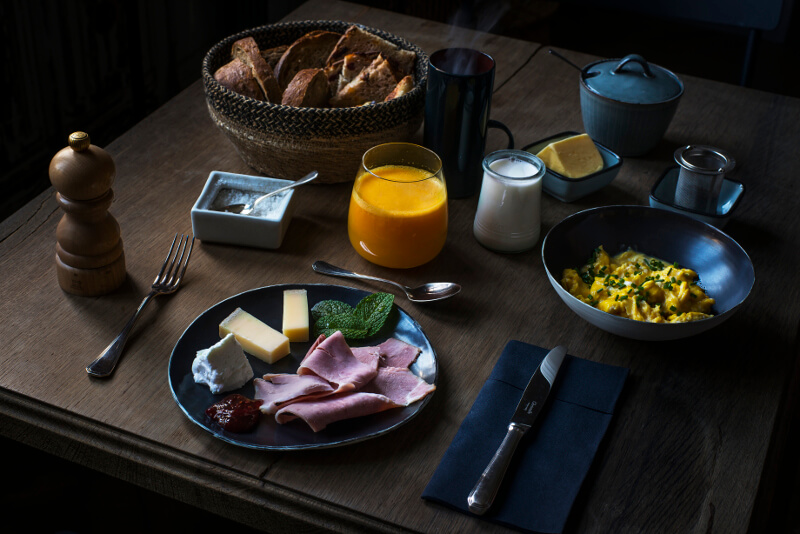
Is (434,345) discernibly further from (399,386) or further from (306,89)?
(306,89)

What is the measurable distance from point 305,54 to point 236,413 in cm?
89

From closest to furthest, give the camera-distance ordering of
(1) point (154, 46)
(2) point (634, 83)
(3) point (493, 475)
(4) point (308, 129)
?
1. (3) point (493, 475)
2. (4) point (308, 129)
3. (2) point (634, 83)
4. (1) point (154, 46)

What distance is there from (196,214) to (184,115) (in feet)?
1.70

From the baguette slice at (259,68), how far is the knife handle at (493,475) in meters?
0.83

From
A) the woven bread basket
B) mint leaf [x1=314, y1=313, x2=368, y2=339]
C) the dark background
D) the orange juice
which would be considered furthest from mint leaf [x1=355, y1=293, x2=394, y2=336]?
the dark background

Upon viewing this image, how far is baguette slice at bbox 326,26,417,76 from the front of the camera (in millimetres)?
1536

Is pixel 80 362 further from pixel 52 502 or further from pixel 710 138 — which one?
pixel 710 138

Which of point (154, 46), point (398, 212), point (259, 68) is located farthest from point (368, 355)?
point (154, 46)

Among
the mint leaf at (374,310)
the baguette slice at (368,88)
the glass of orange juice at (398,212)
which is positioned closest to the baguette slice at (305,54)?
the baguette slice at (368,88)

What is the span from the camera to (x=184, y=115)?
168cm

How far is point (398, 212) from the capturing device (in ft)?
3.92

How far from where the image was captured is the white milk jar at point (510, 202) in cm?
124

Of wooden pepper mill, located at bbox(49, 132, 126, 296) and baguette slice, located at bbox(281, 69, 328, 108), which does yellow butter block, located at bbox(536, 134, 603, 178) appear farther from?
wooden pepper mill, located at bbox(49, 132, 126, 296)

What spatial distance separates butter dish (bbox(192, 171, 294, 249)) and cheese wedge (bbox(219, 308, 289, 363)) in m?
0.22
